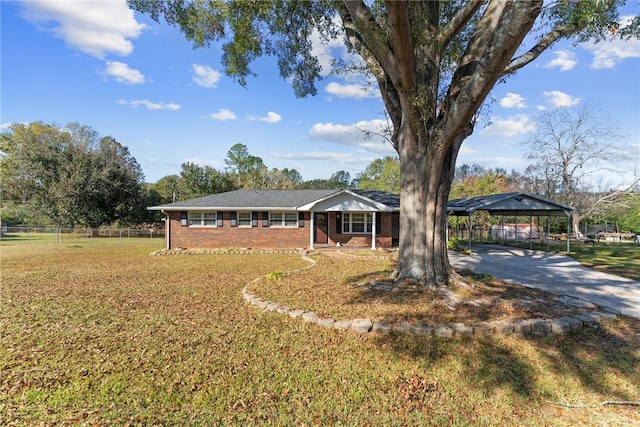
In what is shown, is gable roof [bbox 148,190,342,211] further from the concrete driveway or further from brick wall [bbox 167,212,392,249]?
the concrete driveway

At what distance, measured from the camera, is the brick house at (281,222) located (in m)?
17.3

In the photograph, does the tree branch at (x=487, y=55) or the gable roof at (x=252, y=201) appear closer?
the tree branch at (x=487, y=55)

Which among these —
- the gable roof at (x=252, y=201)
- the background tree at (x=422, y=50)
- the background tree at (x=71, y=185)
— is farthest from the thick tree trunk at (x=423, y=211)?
the background tree at (x=71, y=185)

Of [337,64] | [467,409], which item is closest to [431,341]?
[467,409]

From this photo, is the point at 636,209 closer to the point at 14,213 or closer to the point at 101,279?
the point at 101,279

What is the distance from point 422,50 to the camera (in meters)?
6.44

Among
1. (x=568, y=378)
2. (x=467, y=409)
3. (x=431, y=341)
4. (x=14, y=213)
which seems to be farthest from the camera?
(x=14, y=213)

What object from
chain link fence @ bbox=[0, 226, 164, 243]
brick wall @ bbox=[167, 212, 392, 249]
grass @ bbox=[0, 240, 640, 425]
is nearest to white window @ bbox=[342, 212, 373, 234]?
brick wall @ bbox=[167, 212, 392, 249]

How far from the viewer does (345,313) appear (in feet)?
18.0

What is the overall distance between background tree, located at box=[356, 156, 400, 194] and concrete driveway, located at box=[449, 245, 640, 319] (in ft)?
103

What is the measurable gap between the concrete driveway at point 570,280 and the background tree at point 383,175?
31.5 meters

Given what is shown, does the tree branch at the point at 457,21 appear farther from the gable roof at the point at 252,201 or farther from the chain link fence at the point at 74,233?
the chain link fence at the point at 74,233

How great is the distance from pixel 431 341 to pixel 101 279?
351 inches

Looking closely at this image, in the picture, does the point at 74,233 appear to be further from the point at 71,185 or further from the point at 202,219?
the point at 202,219
